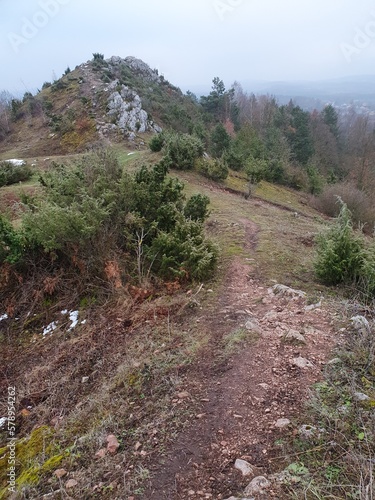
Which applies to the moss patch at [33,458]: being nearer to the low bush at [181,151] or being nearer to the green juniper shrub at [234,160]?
the low bush at [181,151]

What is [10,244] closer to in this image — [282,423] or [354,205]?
[282,423]

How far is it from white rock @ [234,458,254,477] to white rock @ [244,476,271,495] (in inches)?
4.0

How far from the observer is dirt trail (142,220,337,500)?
2537 mm

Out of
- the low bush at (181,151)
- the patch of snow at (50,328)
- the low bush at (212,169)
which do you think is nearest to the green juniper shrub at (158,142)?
the low bush at (181,151)

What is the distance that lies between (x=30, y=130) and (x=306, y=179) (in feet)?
78.3

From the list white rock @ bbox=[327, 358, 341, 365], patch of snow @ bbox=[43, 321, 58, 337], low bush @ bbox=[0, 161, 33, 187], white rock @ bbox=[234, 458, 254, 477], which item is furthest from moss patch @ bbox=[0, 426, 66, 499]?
low bush @ bbox=[0, 161, 33, 187]

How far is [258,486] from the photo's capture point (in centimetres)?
233

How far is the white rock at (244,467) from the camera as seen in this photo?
2484mm

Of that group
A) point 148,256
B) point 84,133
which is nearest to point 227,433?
point 148,256

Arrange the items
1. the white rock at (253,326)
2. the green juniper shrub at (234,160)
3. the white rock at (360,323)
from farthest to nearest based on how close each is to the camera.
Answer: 1. the green juniper shrub at (234,160)
2. the white rock at (253,326)
3. the white rock at (360,323)

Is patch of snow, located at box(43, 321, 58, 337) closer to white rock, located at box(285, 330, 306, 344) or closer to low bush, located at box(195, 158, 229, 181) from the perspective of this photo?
white rock, located at box(285, 330, 306, 344)

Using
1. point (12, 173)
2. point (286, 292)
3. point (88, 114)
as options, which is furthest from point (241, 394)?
point (88, 114)

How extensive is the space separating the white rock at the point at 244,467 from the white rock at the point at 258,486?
10 centimetres

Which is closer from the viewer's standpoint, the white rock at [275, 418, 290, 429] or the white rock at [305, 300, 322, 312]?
the white rock at [275, 418, 290, 429]
